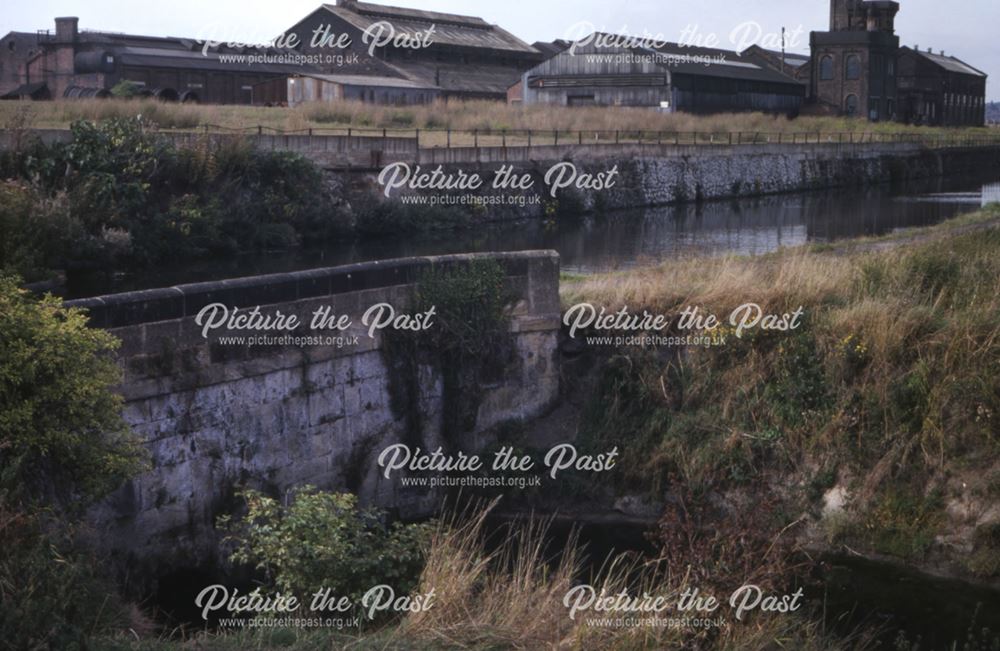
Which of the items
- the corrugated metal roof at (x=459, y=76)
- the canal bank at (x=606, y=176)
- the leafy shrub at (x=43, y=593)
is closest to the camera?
the leafy shrub at (x=43, y=593)

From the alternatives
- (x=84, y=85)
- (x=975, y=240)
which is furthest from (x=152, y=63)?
(x=975, y=240)

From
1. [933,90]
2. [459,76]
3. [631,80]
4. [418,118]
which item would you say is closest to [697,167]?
[418,118]

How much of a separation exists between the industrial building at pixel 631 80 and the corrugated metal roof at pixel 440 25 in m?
7.92

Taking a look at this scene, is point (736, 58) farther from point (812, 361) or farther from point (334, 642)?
point (334, 642)

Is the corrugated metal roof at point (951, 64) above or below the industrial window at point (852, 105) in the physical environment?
above

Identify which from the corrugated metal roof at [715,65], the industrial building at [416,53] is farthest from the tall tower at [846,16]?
the industrial building at [416,53]

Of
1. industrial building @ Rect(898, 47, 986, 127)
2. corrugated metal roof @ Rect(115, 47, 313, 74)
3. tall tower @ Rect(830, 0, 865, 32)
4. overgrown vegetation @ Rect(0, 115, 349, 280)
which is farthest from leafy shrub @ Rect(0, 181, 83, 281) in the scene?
industrial building @ Rect(898, 47, 986, 127)

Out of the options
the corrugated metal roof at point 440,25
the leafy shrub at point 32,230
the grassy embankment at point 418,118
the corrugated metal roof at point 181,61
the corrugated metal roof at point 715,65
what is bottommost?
the leafy shrub at point 32,230

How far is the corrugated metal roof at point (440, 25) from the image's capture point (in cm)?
7044

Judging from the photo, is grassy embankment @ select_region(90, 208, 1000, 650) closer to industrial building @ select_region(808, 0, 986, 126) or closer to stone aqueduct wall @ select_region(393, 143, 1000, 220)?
stone aqueduct wall @ select_region(393, 143, 1000, 220)

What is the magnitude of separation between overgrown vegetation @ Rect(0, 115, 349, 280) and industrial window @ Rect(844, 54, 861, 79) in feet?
184

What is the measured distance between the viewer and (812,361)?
14.4 m

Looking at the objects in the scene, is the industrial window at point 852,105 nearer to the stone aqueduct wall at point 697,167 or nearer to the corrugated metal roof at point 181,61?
the stone aqueduct wall at point 697,167

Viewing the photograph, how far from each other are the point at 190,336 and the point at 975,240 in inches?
495
